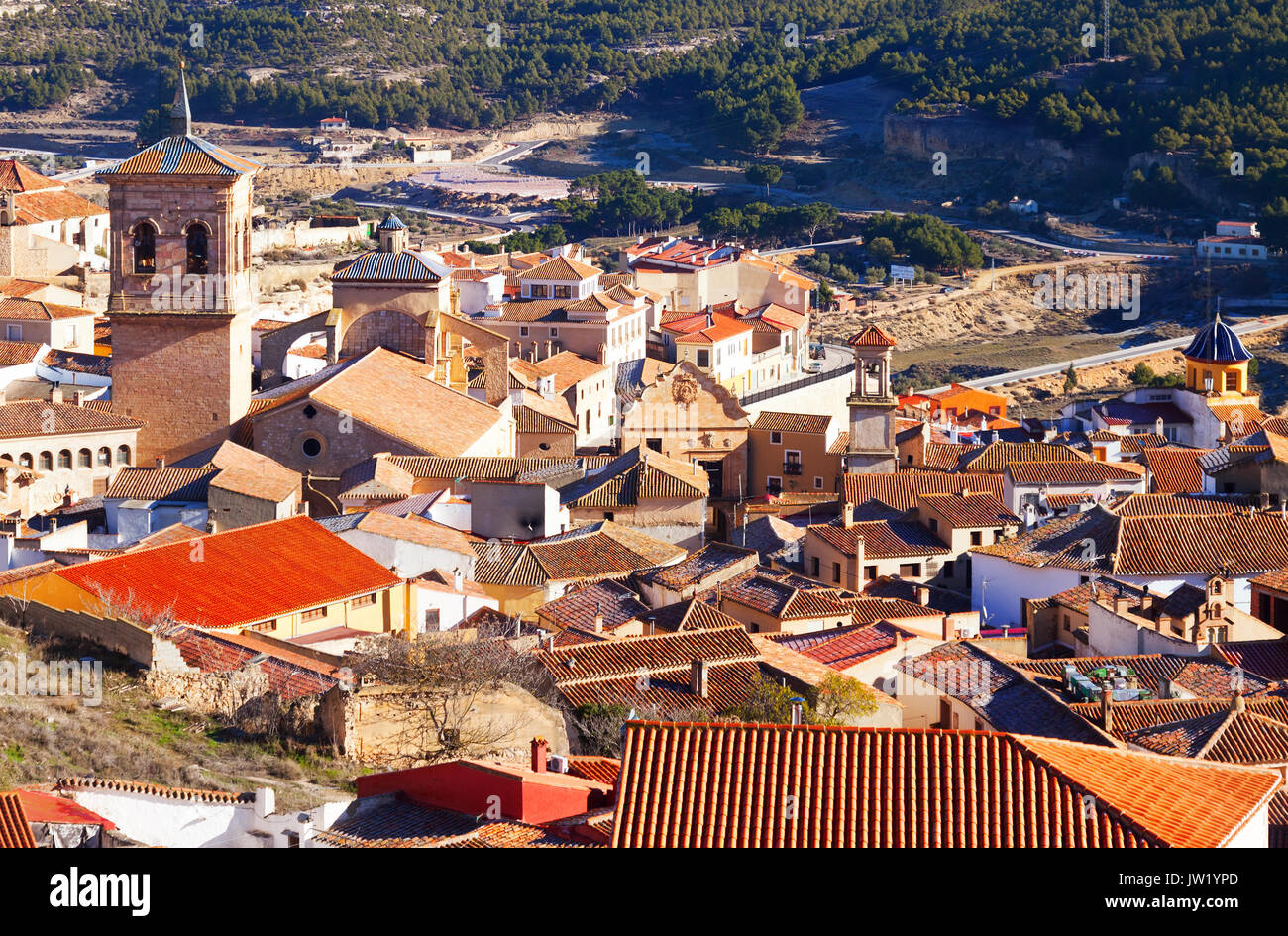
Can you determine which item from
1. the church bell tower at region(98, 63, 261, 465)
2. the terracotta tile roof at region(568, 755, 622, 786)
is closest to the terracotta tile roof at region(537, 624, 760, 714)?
the terracotta tile roof at region(568, 755, 622, 786)

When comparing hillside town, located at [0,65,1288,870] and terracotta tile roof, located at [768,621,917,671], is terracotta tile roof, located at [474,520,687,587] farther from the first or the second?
terracotta tile roof, located at [768,621,917,671]

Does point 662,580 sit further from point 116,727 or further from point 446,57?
point 446,57

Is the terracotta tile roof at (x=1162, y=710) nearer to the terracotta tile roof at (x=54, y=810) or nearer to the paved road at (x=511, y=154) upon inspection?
the terracotta tile roof at (x=54, y=810)

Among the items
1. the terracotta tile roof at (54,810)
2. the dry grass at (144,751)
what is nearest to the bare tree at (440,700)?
the dry grass at (144,751)
